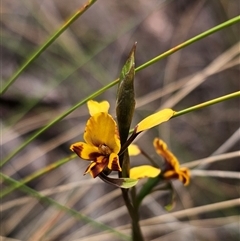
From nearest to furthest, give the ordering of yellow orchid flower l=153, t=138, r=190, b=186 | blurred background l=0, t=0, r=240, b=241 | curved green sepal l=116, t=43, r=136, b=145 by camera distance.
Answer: curved green sepal l=116, t=43, r=136, b=145, yellow orchid flower l=153, t=138, r=190, b=186, blurred background l=0, t=0, r=240, b=241

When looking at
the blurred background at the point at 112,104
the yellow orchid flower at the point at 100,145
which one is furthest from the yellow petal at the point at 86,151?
the blurred background at the point at 112,104

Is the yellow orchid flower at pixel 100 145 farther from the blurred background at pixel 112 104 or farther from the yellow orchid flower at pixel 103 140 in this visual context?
the blurred background at pixel 112 104

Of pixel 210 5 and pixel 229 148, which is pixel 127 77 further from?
pixel 210 5

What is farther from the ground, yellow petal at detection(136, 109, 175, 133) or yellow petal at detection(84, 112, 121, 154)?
yellow petal at detection(84, 112, 121, 154)

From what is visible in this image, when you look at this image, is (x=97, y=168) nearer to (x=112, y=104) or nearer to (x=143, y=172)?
(x=143, y=172)

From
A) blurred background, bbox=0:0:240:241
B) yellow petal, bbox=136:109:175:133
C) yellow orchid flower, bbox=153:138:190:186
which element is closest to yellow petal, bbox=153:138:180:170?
yellow orchid flower, bbox=153:138:190:186

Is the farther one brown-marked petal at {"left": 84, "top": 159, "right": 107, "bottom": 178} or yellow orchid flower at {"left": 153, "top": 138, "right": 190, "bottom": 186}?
yellow orchid flower at {"left": 153, "top": 138, "right": 190, "bottom": 186}

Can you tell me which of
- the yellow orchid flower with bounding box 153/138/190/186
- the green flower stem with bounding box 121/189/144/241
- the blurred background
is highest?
the blurred background

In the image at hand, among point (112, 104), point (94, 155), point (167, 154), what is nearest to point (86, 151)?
point (94, 155)

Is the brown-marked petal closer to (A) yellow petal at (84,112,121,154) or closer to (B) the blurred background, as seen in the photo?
(A) yellow petal at (84,112,121,154)
